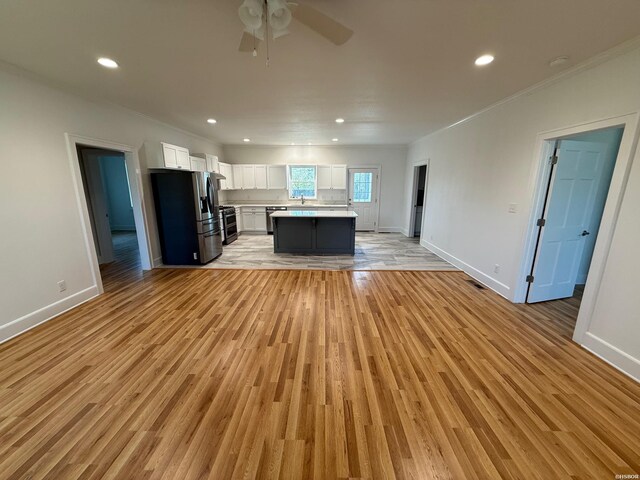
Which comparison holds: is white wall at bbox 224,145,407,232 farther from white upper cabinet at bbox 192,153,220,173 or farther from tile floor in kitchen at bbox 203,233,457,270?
tile floor in kitchen at bbox 203,233,457,270

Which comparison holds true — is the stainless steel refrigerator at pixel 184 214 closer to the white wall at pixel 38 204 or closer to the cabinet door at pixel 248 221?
the white wall at pixel 38 204

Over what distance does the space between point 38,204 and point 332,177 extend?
622 cm

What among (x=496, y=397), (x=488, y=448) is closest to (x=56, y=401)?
(x=488, y=448)

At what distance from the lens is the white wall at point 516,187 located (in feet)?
6.61

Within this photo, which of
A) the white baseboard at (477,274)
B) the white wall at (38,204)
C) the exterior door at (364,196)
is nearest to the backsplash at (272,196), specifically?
the exterior door at (364,196)

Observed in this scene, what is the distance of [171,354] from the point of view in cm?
223

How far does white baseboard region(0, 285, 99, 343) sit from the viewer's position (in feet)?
7.93

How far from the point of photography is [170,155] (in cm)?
466

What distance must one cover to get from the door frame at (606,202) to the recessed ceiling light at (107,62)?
4.63 metres

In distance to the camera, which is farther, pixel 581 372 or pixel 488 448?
pixel 581 372

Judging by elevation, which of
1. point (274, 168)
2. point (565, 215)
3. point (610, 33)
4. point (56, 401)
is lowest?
point (56, 401)

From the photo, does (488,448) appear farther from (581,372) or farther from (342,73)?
(342,73)

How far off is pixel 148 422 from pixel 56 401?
0.80 metres

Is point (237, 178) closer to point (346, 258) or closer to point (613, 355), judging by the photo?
point (346, 258)
